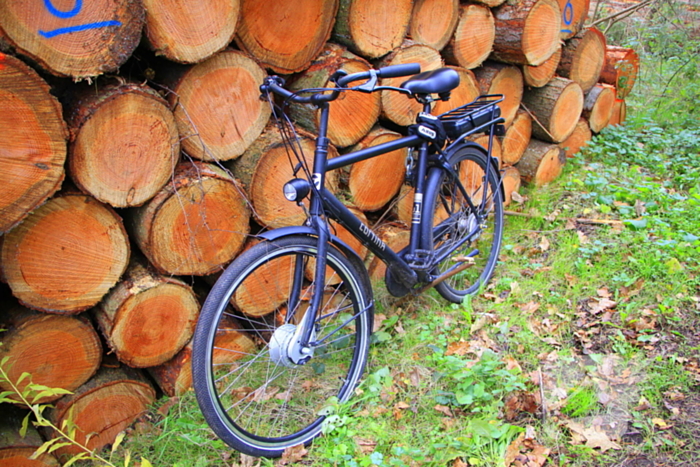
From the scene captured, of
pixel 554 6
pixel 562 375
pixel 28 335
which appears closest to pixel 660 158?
pixel 554 6

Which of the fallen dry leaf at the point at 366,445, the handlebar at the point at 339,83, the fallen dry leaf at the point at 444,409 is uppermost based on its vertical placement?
the handlebar at the point at 339,83

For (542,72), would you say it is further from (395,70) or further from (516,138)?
(395,70)

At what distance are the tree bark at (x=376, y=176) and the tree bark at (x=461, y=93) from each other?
42 cm

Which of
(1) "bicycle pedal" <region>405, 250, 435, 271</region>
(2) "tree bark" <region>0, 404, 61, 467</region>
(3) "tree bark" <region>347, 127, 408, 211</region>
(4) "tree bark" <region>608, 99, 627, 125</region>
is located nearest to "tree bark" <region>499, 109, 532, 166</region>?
(3) "tree bark" <region>347, 127, 408, 211</region>

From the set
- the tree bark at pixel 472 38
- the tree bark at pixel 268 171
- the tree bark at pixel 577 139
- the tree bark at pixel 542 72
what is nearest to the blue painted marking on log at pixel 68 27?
the tree bark at pixel 268 171

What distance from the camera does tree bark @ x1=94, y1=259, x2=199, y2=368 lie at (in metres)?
2.38

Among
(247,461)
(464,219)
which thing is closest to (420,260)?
(464,219)

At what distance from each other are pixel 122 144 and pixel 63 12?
0.53 meters

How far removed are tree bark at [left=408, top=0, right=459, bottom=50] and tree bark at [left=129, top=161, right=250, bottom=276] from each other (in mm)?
1555

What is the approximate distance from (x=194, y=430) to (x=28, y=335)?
0.87 m

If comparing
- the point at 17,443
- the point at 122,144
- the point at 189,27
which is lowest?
the point at 17,443

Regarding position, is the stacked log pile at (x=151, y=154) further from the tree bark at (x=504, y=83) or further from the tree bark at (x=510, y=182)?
the tree bark at (x=510, y=182)

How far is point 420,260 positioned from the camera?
2.82 m

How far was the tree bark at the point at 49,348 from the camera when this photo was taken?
2188 mm
